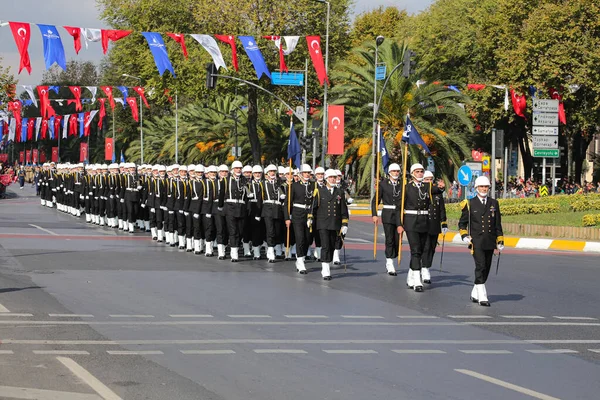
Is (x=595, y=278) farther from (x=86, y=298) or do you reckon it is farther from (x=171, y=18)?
(x=171, y=18)

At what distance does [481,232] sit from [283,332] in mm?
4450

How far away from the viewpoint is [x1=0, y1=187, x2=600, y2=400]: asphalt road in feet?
29.6

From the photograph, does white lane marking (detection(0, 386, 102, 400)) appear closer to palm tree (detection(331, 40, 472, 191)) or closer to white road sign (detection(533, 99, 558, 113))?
white road sign (detection(533, 99, 558, 113))

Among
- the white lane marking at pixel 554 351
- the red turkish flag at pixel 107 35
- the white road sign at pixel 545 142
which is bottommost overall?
the white lane marking at pixel 554 351

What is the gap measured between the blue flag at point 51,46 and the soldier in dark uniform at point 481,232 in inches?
825

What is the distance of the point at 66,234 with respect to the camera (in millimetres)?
30016

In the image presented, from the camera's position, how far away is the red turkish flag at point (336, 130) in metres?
46.7

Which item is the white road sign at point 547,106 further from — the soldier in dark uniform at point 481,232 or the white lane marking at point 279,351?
the white lane marking at point 279,351

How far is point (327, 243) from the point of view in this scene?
19000mm

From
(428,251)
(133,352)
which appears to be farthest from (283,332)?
(428,251)

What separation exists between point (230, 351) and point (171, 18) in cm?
5575

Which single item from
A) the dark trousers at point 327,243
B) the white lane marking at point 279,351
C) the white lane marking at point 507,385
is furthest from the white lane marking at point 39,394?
the dark trousers at point 327,243

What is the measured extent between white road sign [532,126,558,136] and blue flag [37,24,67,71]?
14.3 m

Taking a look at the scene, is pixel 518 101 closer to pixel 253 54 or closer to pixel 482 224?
pixel 253 54
